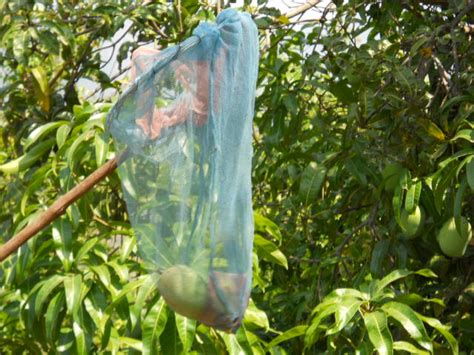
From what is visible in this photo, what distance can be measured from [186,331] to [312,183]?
2.20 feet

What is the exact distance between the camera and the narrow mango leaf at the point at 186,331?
1.92 m

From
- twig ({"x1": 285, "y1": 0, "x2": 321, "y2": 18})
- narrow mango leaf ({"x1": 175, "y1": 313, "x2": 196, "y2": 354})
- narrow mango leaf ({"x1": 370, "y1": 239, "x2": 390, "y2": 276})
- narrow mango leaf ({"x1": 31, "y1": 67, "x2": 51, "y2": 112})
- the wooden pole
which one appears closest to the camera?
the wooden pole

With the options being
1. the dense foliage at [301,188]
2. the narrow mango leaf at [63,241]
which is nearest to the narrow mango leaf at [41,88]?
the dense foliage at [301,188]

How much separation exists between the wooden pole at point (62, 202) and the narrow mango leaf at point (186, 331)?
1.93 ft

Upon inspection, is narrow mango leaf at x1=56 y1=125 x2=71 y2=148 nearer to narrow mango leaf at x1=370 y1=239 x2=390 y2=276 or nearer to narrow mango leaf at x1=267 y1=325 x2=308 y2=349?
narrow mango leaf at x1=267 y1=325 x2=308 y2=349

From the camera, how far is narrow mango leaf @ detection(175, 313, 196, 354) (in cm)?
192

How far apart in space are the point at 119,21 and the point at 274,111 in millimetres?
529

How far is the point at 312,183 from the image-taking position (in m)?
2.47

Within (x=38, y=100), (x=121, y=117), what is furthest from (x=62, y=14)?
(x=121, y=117)

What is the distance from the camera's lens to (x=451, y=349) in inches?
93.7

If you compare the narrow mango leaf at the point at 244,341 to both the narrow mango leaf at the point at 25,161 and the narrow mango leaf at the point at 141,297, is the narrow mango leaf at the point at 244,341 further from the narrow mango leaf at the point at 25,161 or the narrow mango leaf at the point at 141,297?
the narrow mango leaf at the point at 25,161

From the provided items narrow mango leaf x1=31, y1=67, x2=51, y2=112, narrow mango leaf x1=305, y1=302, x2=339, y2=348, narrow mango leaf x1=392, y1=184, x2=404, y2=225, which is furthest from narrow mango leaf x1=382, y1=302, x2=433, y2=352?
narrow mango leaf x1=31, y1=67, x2=51, y2=112

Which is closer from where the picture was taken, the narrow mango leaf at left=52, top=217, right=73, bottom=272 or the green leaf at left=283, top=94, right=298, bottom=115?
the narrow mango leaf at left=52, top=217, right=73, bottom=272

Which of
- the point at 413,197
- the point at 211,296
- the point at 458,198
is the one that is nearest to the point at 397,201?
the point at 413,197
